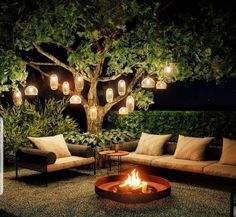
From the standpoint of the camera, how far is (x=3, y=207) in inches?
237

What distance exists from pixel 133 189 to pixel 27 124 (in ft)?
17.1

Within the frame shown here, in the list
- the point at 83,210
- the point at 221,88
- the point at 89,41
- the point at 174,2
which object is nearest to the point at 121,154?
the point at 83,210

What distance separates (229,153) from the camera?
7.16 meters

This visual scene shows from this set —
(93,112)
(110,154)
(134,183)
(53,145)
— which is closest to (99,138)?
(93,112)

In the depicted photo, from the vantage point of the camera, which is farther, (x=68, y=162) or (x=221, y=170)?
(x=68, y=162)

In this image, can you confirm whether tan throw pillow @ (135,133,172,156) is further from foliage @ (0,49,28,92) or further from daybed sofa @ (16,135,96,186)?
foliage @ (0,49,28,92)

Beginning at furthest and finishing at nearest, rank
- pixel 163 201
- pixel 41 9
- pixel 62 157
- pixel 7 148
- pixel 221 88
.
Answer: pixel 221 88 → pixel 7 148 → pixel 62 157 → pixel 41 9 → pixel 163 201

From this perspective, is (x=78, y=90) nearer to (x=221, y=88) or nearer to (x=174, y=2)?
(x=174, y=2)

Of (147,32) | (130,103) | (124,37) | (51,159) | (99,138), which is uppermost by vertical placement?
(124,37)

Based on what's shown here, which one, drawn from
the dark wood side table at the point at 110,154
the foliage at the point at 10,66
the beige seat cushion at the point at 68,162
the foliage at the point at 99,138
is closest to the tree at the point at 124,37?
the foliage at the point at 10,66

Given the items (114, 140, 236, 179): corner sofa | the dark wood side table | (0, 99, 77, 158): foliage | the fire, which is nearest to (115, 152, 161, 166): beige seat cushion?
(114, 140, 236, 179): corner sofa

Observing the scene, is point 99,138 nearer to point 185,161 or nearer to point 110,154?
point 110,154

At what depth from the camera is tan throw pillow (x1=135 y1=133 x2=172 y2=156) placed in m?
8.39

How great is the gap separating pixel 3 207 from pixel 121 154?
2.70 metres
